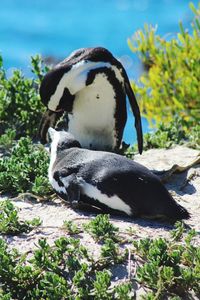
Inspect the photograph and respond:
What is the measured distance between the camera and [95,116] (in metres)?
3.97

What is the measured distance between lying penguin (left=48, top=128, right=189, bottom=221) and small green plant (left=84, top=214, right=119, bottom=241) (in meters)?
0.28

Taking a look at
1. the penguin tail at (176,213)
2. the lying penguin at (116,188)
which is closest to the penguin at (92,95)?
the lying penguin at (116,188)

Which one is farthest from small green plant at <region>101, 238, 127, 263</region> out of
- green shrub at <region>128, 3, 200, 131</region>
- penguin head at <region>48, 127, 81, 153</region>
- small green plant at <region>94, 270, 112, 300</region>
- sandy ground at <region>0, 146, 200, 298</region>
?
green shrub at <region>128, 3, 200, 131</region>

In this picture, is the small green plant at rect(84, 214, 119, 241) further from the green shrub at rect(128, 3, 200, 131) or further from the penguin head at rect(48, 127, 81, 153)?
the green shrub at rect(128, 3, 200, 131)

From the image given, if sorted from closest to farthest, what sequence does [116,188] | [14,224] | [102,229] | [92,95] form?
[102,229], [14,224], [116,188], [92,95]

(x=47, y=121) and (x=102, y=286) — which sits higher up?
(x=47, y=121)

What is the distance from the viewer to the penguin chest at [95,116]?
386 cm

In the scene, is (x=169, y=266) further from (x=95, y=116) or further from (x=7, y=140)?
(x=7, y=140)

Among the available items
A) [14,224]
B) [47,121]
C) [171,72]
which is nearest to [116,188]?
[14,224]

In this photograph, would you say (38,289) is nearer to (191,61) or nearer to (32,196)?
(32,196)

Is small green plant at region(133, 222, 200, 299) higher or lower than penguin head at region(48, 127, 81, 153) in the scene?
lower

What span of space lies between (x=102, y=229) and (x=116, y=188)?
13.0 inches

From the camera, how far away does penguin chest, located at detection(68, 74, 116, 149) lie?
3.86m

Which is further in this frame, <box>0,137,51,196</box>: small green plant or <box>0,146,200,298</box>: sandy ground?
<box>0,137,51,196</box>: small green plant
